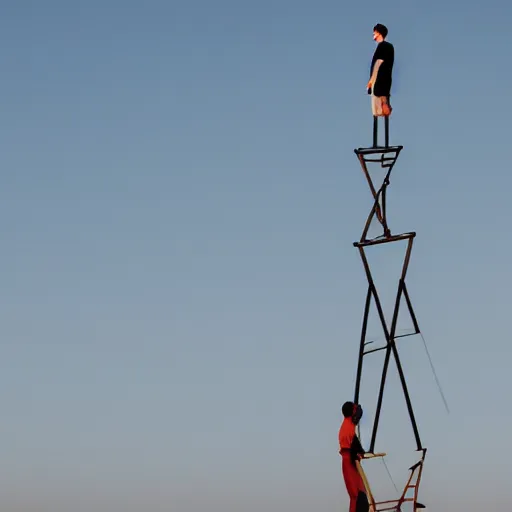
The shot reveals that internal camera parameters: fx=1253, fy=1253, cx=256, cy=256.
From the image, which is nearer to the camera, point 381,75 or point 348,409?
point 348,409

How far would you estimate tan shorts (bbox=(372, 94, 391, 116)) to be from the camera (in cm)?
2410

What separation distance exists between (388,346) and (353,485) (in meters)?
2.78

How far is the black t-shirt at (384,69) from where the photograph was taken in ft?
79.2

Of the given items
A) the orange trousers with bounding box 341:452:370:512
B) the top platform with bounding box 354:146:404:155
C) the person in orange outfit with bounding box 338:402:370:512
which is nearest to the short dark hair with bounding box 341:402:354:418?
the person in orange outfit with bounding box 338:402:370:512

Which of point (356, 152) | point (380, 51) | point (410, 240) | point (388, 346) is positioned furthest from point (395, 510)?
point (380, 51)

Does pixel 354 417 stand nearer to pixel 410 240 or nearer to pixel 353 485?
pixel 353 485

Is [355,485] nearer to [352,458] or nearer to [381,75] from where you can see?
[352,458]

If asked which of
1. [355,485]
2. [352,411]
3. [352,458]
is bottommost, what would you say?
[355,485]

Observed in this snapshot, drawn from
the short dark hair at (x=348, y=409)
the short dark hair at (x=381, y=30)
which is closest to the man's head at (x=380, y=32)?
the short dark hair at (x=381, y=30)

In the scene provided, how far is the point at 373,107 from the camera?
79.5 feet

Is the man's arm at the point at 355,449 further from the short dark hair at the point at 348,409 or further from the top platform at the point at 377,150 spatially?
the top platform at the point at 377,150

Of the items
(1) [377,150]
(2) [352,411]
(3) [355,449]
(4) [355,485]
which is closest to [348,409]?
(2) [352,411]

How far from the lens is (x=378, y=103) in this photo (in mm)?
24188

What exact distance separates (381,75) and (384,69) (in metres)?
0.13
